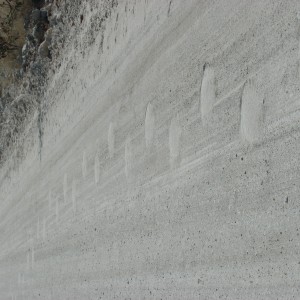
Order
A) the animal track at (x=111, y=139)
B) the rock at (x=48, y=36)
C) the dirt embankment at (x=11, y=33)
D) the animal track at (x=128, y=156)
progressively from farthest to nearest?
the dirt embankment at (x=11, y=33), the rock at (x=48, y=36), the animal track at (x=111, y=139), the animal track at (x=128, y=156)

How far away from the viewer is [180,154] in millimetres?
2477

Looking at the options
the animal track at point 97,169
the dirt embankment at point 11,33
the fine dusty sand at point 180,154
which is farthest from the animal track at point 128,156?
the dirt embankment at point 11,33

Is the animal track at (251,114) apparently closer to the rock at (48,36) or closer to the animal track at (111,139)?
the animal track at (111,139)

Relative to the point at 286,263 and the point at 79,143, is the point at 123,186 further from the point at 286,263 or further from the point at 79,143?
the point at 286,263

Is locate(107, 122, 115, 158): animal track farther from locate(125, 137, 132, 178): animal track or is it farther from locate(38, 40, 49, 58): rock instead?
locate(38, 40, 49, 58): rock

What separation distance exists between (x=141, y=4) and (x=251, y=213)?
4.78ft

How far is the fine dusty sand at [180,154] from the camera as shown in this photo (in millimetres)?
1915

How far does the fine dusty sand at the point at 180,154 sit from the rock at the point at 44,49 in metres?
0.41

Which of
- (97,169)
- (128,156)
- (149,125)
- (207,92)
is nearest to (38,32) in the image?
(97,169)

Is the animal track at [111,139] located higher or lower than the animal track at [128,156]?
higher

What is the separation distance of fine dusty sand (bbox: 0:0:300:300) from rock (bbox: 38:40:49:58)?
1.33 feet

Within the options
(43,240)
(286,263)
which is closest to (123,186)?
(286,263)

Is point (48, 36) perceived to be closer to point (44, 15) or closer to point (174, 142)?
point (44, 15)

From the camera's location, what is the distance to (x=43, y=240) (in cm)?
453
